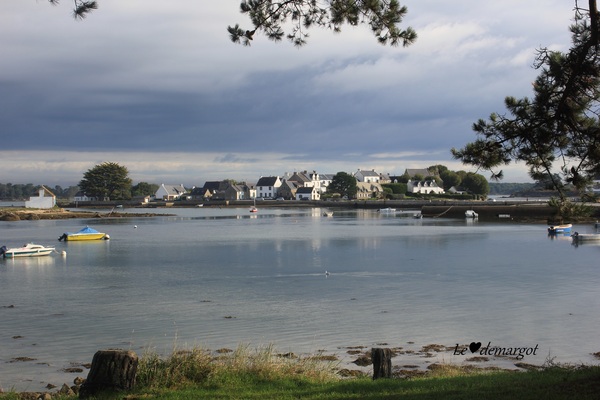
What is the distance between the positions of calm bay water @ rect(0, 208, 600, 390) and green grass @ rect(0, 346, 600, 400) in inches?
91.2

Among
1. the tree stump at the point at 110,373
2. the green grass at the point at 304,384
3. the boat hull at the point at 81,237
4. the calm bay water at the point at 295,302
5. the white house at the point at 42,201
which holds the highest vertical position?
the white house at the point at 42,201

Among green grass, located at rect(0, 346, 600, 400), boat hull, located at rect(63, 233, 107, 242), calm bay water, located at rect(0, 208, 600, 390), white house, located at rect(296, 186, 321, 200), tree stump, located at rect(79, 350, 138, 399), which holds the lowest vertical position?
calm bay water, located at rect(0, 208, 600, 390)

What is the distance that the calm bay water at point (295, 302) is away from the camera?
49.3 ft

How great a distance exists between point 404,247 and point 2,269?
25.2 m

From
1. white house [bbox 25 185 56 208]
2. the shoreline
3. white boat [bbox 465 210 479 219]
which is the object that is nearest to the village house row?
white house [bbox 25 185 56 208]

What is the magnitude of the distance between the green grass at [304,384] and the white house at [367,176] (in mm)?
158760

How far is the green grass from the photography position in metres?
8.07

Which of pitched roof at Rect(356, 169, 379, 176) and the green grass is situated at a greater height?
pitched roof at Rect(356, 169, 379, 176)

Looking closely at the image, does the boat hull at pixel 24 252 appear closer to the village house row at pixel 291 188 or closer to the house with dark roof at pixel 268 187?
the village house row at pixel 291 188

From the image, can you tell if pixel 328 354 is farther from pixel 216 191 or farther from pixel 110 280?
pixel 216 191

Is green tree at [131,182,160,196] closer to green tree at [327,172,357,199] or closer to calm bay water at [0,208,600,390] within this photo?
green tree at [327,172,357,199]

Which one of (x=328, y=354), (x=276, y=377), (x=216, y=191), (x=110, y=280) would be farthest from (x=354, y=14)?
(x=216, y=191)

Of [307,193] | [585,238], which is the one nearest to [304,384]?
[585,238]

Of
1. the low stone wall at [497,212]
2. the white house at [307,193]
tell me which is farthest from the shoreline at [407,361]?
the white house at [307,193]
